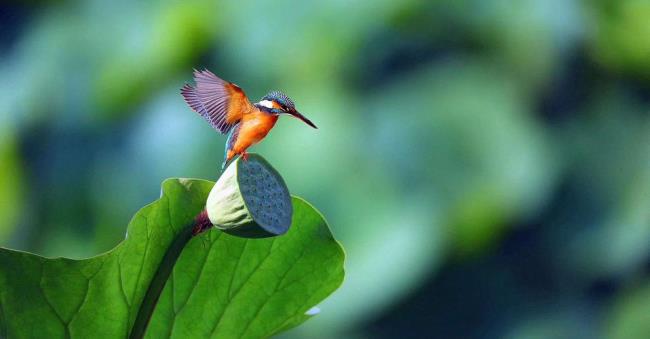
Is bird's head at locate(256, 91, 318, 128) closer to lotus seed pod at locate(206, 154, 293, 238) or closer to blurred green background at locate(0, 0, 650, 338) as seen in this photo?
lotus seed pod at locate(206, 154, 293, 238)

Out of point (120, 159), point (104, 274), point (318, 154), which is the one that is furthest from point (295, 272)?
point (120, 159)

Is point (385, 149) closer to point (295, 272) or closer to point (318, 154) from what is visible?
point (318, 154)

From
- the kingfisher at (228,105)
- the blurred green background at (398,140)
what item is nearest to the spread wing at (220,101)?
the kingfisher at (228,105)

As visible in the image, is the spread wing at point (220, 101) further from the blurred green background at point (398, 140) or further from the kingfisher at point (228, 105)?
the blurred green background at point (398, 140)

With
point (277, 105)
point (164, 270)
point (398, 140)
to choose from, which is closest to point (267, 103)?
Result: point (277, 105)

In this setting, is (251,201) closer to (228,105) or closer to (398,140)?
(228,105)

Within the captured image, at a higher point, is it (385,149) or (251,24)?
(251,24)
